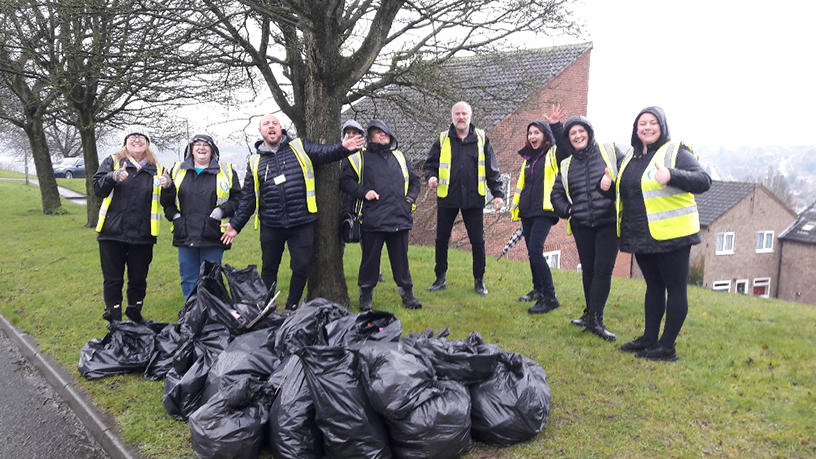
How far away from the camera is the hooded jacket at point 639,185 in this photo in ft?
13.5

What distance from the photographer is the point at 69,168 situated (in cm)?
3756

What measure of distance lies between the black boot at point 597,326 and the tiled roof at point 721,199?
104 feet

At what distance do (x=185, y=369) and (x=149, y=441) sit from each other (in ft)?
1.79

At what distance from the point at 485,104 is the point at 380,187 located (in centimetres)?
445

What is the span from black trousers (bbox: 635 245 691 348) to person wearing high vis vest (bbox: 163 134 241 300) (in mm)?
3623

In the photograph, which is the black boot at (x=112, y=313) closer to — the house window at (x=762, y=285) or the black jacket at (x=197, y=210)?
the black jacket at (x=197, y=210)

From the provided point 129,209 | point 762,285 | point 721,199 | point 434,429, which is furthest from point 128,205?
point 762,285

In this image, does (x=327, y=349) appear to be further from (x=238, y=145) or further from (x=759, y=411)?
(x=238, y=145)

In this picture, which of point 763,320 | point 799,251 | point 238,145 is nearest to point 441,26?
point 238,145

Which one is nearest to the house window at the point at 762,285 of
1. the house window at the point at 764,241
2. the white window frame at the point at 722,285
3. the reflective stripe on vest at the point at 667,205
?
the house window at the point at 764,241

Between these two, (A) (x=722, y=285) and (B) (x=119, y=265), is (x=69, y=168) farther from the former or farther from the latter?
(A) (x=722, y=285)

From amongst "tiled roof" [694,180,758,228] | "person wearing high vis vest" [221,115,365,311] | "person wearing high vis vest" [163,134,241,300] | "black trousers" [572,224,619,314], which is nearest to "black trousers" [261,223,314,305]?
"person wearing high vis vest" [221,115,365,311]

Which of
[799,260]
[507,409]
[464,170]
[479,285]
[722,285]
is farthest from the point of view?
[799,260]

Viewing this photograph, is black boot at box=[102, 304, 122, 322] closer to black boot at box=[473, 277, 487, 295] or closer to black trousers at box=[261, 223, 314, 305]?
black trousers at box=[261, 223, 314, 305]
